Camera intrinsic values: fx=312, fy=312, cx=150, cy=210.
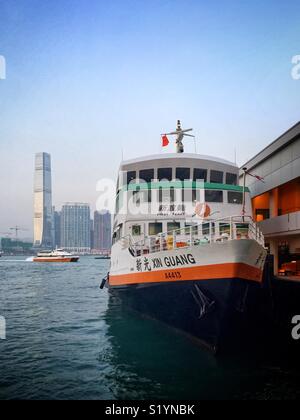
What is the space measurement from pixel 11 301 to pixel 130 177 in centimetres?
1276

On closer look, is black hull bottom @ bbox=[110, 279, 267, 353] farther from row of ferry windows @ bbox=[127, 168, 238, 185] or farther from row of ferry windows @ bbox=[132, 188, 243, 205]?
row of ferry windows @ bbox=[127, 168, 238, 185]

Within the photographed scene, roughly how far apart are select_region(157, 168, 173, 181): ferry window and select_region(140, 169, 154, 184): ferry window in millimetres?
379

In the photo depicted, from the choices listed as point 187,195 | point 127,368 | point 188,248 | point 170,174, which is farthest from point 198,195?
point 127,368

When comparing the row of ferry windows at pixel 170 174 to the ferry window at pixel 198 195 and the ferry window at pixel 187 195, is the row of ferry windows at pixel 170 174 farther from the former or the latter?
the ferry window at pixel 187 195

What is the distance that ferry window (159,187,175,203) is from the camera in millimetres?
14016

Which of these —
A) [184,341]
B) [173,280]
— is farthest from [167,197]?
[184,341]

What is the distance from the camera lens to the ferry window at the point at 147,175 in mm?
15539

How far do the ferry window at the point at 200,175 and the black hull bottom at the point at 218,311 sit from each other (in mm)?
7129

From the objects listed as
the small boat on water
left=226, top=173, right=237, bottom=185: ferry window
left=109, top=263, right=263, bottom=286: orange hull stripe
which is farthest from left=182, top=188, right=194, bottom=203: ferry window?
the small boat on water

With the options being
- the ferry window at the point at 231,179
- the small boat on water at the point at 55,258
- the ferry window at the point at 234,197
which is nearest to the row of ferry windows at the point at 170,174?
the ferry window at the point at 231,179

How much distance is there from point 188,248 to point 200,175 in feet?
23.9

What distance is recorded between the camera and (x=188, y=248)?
9.23 meters

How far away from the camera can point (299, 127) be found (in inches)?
618
